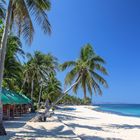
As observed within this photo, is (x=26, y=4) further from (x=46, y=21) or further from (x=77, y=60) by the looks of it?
(x=77, y=60)

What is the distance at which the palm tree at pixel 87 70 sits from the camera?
855 inches

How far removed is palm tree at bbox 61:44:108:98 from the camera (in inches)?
855

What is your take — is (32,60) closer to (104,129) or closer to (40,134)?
(104,129)

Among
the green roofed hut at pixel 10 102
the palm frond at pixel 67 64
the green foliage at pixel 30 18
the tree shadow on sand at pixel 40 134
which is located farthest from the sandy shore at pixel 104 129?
the green foliage at pixel 30 18

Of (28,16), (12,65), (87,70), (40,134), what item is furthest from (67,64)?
(40,134)

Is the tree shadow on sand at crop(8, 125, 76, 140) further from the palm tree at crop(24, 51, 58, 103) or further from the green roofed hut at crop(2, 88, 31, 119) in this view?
the palm tree at crop(24, 51, 58, 103)

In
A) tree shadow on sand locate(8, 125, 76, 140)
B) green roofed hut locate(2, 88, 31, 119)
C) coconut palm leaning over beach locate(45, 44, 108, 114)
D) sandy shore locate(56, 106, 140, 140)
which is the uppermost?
coconut palm leaning over beach locate(45, 44, 108, 114)

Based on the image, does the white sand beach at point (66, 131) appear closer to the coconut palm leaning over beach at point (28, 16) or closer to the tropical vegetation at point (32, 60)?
the tropical vegetation at point (32, 60)

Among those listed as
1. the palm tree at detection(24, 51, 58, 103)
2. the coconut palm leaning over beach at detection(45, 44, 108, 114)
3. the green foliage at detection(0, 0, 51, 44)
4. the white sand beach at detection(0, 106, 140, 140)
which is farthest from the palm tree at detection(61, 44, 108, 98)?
the palm tree at detection(24, 51, 58, 103)

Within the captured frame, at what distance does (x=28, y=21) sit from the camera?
497 inches

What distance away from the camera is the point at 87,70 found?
21875 millimetres

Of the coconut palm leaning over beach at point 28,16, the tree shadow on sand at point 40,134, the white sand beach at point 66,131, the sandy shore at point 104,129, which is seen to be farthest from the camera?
the sandy shore at point 104,129

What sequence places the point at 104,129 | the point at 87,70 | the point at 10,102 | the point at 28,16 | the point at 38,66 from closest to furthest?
the point at 28,16 < the point at 104,129 < the point at 10,102 < the point at 87,70 < the point at 38,66

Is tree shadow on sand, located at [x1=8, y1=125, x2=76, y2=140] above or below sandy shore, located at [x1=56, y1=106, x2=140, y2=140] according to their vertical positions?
above
